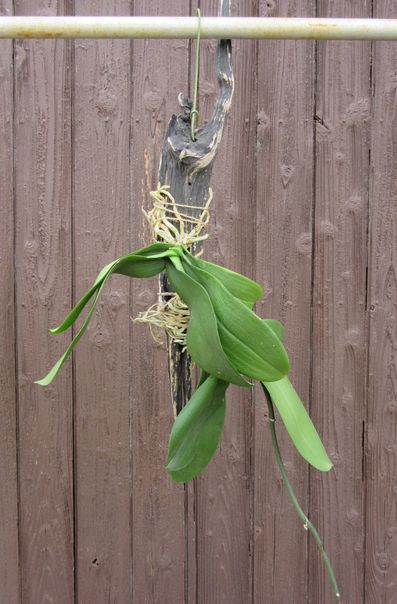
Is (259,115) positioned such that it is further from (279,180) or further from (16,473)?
(16,473)

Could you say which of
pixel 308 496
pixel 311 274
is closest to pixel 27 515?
pixel 308 496

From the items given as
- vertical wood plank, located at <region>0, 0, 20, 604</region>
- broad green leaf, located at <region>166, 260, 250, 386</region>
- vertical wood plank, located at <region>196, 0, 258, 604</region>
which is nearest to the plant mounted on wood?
broad green leaf, located at <region>166, 260, 250, 386</region>

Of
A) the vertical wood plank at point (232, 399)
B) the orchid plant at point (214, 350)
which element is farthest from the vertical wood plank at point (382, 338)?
the orchid plant at point (214, 350)

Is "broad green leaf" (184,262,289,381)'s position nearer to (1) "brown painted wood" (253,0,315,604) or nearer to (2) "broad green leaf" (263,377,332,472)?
(2) "broad green leaf" (263,377,332,472)

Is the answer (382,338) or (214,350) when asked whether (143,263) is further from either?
(382,338)

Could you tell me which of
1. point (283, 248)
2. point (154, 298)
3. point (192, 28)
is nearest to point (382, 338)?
point (283, 248)

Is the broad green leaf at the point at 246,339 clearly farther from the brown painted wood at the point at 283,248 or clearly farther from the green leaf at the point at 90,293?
the brown painted wood at the point at 283,248
